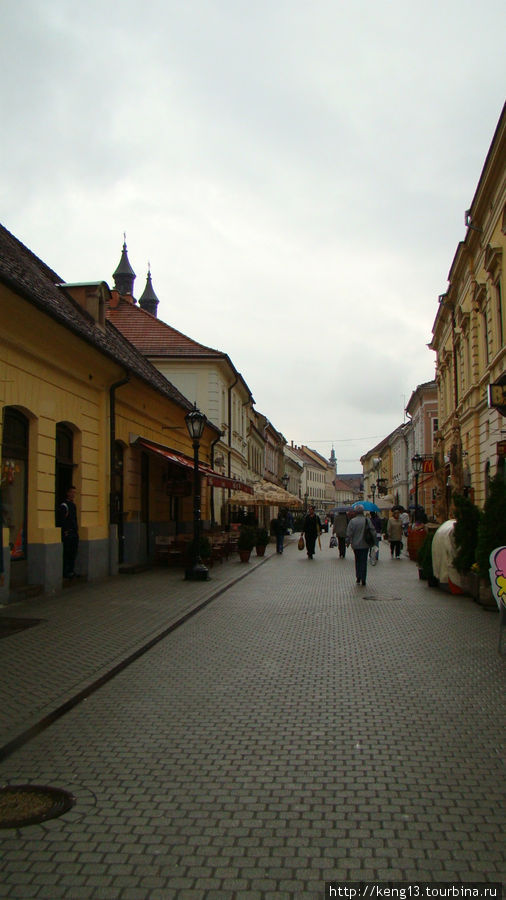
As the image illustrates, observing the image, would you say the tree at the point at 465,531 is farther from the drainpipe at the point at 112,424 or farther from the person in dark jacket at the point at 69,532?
the drainpipe at the point at 112,424

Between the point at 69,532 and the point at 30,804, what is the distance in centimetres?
987

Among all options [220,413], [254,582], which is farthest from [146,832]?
[220,413]

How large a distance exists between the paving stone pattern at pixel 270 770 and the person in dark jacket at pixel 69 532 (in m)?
5.04

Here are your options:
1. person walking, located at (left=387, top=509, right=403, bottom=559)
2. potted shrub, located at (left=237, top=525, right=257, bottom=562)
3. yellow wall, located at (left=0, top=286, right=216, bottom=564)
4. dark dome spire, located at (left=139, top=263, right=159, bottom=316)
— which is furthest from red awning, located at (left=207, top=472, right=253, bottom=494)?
dark dome spire, located at (left=139, top=263, right=159, bottom=316)

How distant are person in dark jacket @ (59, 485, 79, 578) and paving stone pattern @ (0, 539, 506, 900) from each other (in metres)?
5.04

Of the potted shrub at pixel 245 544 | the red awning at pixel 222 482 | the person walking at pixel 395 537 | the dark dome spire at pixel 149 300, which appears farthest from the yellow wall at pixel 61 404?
the dark dome spire at pixel 149 300

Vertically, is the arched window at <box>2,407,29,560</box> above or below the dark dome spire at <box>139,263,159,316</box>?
below

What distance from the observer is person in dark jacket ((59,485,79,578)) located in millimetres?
13695

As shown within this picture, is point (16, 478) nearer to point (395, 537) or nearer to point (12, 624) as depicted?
point (12, 624)

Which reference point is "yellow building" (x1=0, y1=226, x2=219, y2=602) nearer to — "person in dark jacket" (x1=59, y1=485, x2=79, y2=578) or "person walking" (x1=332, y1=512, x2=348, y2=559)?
"person in dark jacket" (x1=59, y1=485, x2=79, y2=578)

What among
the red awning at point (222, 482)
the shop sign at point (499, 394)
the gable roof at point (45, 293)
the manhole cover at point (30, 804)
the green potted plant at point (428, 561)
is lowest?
the manhole cover at point (30, 804)

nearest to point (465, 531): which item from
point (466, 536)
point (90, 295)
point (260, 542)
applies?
point (466, 536)

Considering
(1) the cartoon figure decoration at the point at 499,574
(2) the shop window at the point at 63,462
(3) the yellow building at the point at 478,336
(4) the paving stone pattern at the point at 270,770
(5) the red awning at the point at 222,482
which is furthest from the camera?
(5) the red awning at the point at 222,482

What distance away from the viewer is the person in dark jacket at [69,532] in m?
13.7
